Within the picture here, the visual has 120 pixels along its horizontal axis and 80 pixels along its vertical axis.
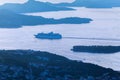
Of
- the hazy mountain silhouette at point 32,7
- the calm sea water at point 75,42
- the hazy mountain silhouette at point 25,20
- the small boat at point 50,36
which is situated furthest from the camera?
the hazy mountain silhouette at point 32,7

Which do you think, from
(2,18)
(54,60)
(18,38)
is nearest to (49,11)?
(2,18)

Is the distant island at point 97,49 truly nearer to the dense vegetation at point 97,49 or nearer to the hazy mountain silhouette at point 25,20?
the dense vegetation at point 97,49

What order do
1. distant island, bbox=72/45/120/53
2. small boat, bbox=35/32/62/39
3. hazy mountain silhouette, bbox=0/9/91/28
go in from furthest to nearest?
hazy mountain silhouette, bbox=0/9/91/28
small boat, bbox=35/32/62/39
distant island, bbox=72/45/120/53

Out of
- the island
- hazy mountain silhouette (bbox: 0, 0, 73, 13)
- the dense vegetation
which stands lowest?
hazy mountain silhouette (bbox: 0, 0, 73, 13)

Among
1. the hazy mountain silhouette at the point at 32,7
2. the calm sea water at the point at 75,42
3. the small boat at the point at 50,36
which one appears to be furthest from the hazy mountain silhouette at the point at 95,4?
the small boat at the point at 50,36

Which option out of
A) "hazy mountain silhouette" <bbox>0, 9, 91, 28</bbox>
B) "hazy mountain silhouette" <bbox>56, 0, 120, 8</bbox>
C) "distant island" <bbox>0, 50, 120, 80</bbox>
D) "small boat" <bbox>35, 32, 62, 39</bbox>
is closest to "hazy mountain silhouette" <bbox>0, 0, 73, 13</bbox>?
"hazy mountain silhouette" <bbox>56, 0, 120, 8</bbox>

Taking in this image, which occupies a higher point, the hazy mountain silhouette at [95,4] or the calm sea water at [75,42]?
the calm sea water at [75,42]

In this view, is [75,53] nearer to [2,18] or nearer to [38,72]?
[38,72]

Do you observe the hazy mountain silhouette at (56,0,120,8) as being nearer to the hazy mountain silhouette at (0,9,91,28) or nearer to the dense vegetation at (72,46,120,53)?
the hazy mountain silhouette at (0,9,91,28)

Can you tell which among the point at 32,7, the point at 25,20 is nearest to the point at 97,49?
the point at 25,20
